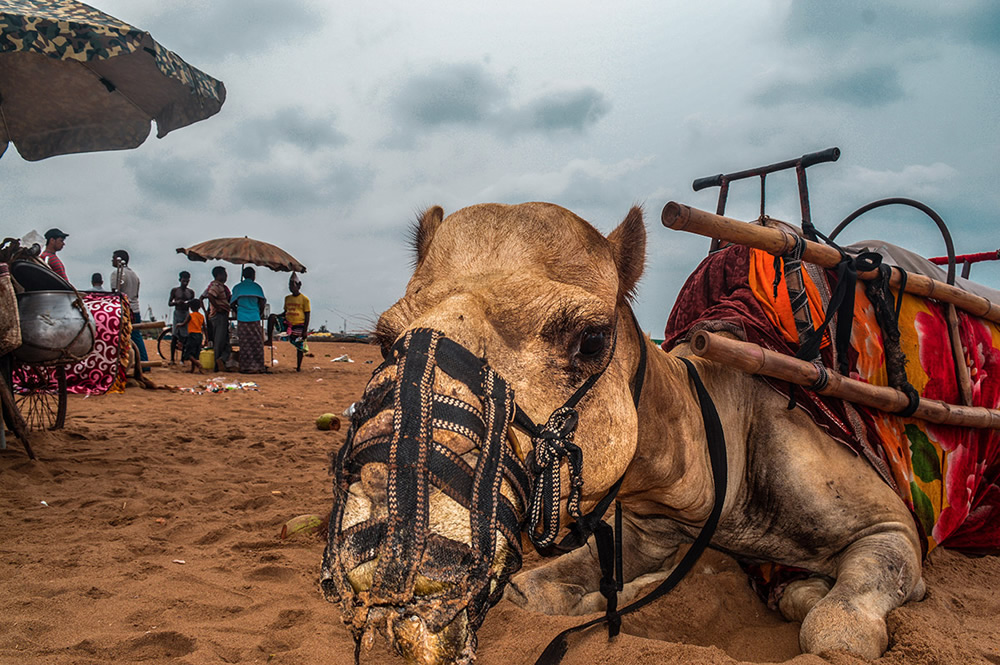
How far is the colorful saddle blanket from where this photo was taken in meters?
2.90

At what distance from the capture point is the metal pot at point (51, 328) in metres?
5.14

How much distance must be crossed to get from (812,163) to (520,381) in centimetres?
264

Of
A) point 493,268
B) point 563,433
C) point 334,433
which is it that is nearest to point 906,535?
point 563,433

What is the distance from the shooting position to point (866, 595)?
7.73 feet

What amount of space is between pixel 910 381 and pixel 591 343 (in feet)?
6.89

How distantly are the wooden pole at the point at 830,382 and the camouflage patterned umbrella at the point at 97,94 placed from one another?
4.93 m

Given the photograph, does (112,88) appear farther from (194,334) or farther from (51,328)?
(194,334)

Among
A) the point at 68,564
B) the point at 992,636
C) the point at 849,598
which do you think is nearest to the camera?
the point at 849,598

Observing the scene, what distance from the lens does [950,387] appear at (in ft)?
10.5

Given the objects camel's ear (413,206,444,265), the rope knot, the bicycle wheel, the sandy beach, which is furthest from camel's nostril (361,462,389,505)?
the bicycle wheel

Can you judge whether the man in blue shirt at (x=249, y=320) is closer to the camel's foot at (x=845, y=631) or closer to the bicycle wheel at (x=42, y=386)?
the bicycle wheel at (x=42, y=386)

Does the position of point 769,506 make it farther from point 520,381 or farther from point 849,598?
point 520,381

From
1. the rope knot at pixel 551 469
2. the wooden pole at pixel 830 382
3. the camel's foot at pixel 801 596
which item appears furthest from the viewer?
the camel's foot at pixel 801 596

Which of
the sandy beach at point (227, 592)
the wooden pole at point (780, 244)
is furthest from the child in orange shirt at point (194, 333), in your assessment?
the wooden pole at point (780, 244)
